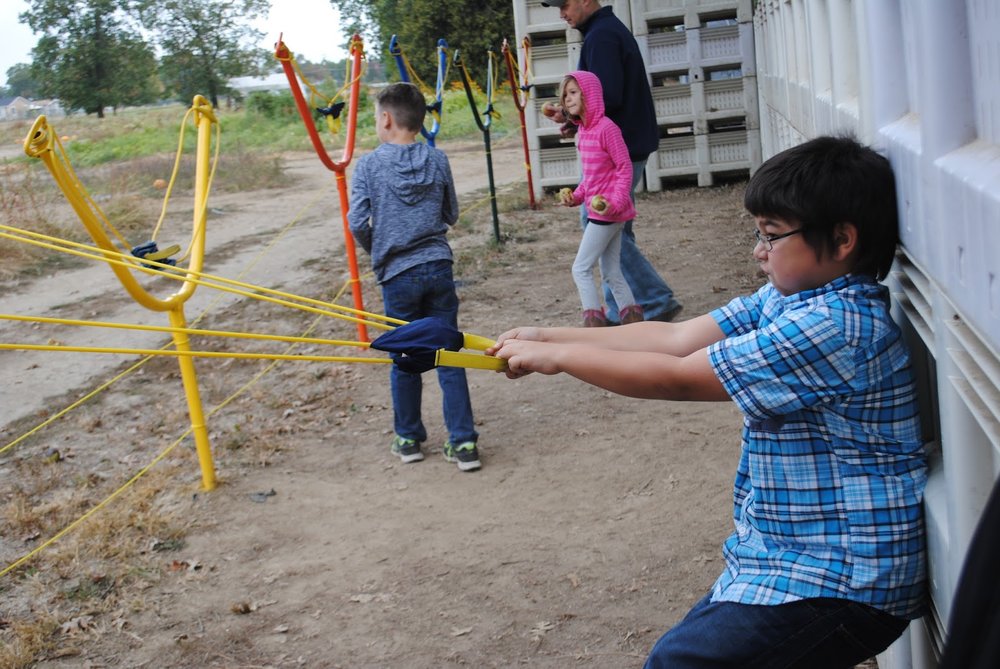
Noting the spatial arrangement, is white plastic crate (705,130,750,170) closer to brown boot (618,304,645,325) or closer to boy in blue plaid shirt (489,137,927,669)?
brown boot (618,304,645,325)

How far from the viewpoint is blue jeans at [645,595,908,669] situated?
6.28 ft

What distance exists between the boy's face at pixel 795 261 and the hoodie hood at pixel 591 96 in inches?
166

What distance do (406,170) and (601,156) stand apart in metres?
1.60

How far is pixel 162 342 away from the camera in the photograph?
798 centimetres

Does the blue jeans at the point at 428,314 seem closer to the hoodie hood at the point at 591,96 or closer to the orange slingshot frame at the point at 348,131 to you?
the orange slingshot frame at the point at 348,131

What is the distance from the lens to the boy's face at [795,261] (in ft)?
6.48

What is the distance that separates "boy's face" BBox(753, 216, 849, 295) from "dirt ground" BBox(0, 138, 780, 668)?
1.59 m

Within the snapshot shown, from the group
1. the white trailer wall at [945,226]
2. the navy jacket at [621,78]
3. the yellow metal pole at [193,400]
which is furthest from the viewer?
the navy jacket at [621,78]

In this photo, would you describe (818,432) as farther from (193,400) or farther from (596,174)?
(596,174)

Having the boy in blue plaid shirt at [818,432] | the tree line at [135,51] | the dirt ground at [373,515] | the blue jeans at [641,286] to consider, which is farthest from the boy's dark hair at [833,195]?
the tree line at [135,51]

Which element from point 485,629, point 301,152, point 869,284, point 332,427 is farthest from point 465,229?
point 301,152

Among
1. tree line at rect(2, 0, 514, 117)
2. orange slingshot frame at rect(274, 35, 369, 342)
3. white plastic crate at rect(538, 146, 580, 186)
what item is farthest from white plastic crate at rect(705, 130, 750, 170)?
tree line at rect(2, 0, 514, 117)

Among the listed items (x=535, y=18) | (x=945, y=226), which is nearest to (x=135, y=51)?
(x=535, y=18)

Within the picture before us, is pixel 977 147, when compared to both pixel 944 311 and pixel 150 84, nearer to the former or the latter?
pixel 944 311
